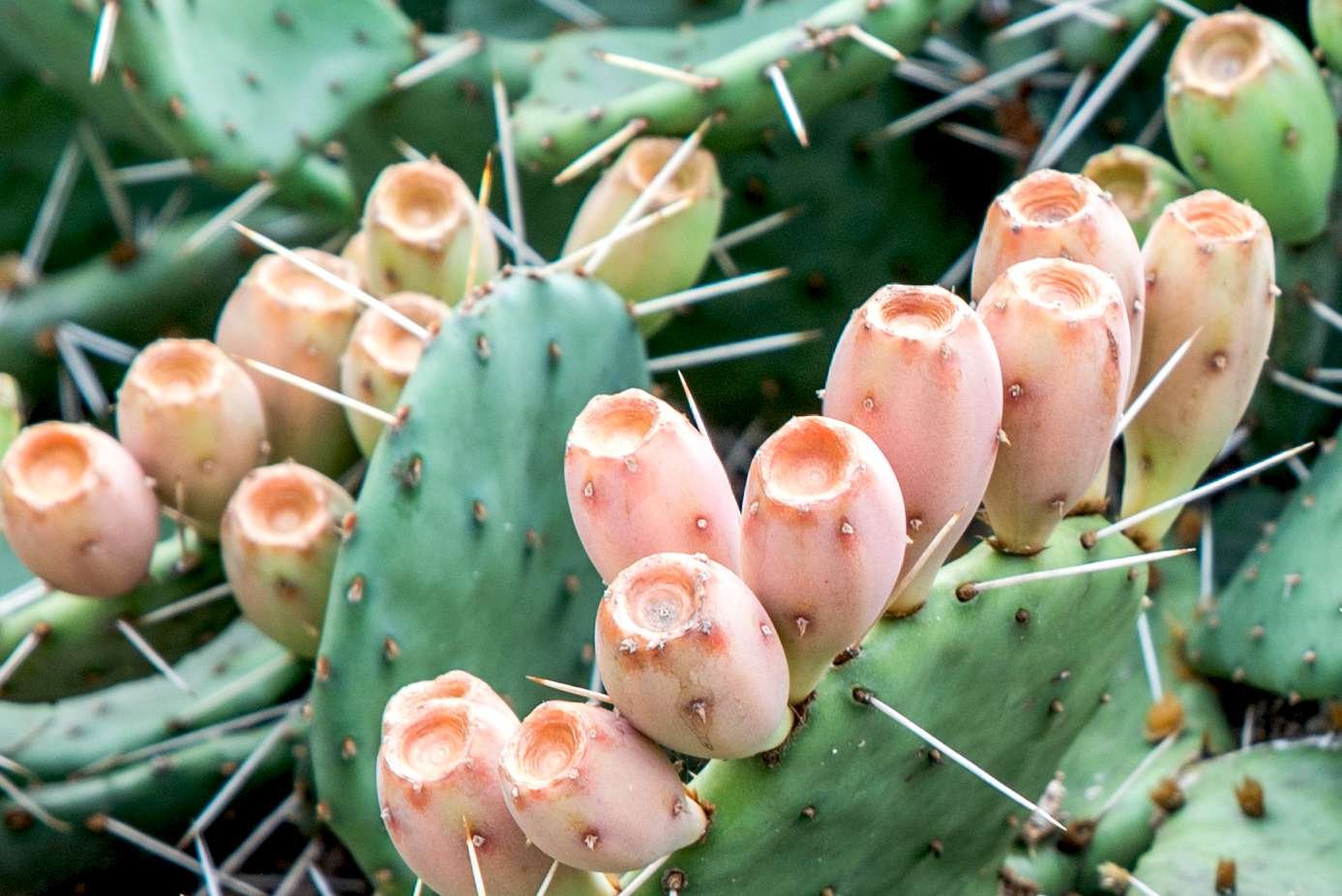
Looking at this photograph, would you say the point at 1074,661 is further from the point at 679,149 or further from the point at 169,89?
the point at 169,89

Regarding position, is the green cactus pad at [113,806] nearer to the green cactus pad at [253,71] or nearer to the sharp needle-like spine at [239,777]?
the sharp needle-like spine at [239,777]

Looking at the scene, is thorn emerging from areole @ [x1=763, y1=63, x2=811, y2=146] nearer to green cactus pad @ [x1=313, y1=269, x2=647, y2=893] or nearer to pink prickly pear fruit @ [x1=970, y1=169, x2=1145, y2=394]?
green cactus pad @ [x1=313, y1=269, x2=647, y2=893]

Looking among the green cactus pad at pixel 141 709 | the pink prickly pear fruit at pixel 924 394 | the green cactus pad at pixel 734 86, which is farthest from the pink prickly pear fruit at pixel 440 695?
the green cactus pad at pixel 734 86

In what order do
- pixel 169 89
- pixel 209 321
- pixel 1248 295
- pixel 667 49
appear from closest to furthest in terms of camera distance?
pixel 1248 295 → pixel 169 89 → pixel 667 49 → pixel 209 321

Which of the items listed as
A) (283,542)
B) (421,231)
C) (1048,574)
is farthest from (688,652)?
(421,231)

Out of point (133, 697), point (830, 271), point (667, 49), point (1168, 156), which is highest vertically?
point (667, 49)

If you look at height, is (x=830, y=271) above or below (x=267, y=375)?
below

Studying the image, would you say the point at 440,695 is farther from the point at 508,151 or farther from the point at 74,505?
the point at 508,151

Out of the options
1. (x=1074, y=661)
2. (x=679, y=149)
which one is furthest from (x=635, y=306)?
(x=1074, y=661)
